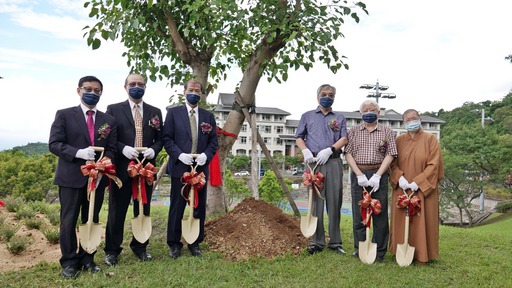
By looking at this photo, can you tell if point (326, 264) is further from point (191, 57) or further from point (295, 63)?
point (191, 57)

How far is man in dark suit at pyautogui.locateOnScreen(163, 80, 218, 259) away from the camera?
4.08m

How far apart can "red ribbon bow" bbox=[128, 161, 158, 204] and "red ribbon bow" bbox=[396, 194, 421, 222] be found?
2628 mm

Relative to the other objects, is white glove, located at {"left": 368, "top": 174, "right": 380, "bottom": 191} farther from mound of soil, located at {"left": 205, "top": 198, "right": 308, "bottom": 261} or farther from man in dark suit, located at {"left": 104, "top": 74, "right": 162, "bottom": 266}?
man in dark suit, located at {"left": 104, "top": 74, "right": 162, "bottom": 266}

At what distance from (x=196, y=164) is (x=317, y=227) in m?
1.58

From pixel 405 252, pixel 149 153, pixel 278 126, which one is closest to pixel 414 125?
pixel 405 252

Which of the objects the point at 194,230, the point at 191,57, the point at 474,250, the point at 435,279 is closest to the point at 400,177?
the point at 435,279

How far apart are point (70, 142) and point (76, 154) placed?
0.69 feet

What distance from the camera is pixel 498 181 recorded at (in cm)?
2023

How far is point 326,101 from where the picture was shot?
4395 millimetres

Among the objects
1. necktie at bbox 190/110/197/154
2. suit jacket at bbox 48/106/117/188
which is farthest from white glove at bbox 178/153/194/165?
suit jacket at bbox 48/106/117/188

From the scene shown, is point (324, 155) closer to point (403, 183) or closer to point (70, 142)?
point (403, 183)

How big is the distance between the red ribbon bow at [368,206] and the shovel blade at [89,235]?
2.70 m

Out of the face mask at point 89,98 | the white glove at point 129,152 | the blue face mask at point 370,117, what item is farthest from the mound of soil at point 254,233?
the face mask at point 89,98

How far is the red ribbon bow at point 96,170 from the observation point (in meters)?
3.39
